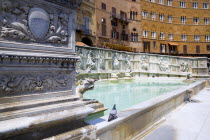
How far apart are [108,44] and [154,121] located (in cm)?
2536

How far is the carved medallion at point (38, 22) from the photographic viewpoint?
182 cm

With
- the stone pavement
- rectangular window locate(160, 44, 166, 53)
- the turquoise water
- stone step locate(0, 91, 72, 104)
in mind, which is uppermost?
rectangular window locate(160, 44, 166, 53)

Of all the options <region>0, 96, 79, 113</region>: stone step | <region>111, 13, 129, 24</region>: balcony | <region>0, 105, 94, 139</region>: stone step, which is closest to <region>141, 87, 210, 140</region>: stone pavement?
<region>0, 105, 94, 139</region>: stone step

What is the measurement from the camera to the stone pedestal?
1611 mm

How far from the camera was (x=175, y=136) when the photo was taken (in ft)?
11.0

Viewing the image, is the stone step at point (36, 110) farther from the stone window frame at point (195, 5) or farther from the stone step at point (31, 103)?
the stone window frame at point (195, 5)

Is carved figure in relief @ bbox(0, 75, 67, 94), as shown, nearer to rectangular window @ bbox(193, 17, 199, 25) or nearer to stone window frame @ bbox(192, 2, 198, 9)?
rectangular window @ bbox(193, 17, 199, 25)

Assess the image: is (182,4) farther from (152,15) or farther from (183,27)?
(152,15)

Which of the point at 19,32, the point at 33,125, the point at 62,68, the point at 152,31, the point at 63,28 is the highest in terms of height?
the point at 152,31

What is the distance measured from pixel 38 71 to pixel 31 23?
55 cm

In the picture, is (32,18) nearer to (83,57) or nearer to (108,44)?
(83,57)

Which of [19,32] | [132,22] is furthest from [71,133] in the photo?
[132,22]

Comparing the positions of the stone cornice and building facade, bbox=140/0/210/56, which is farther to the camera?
building facade, bbox=140/0/210/56

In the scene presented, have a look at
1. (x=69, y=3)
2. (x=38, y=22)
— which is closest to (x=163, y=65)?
(x=69, y=3)
